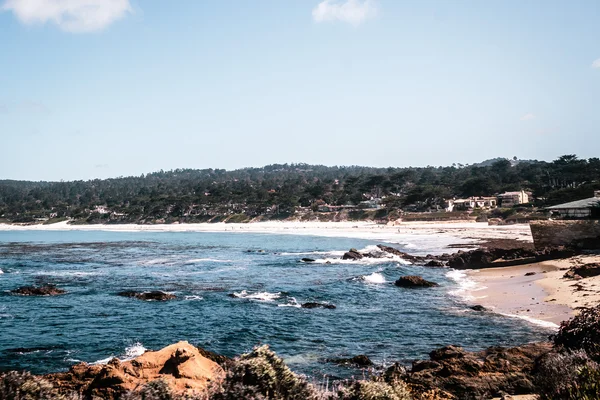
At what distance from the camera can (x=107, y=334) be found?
2275 cm

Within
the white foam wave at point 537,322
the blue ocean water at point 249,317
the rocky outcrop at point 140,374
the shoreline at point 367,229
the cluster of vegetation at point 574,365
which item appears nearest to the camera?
the cluster of vegetation at point 574,365

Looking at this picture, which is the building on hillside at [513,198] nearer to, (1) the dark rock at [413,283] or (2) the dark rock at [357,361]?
(1) the dark rock at [413,283]

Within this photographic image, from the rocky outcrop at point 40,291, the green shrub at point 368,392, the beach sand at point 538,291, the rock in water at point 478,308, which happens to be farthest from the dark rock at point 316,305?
the green shrub at point 368,392

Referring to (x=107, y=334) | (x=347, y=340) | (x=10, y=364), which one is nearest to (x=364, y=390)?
(x=347, y=340)

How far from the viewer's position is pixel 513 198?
109m

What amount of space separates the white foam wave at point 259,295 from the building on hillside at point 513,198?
87.0 meters

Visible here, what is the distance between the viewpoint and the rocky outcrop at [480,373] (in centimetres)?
A: 1258

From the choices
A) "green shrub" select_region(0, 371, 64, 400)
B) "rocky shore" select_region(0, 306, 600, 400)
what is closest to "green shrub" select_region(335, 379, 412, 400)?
"rocky shore" select_region(0, 306, 600, 400)

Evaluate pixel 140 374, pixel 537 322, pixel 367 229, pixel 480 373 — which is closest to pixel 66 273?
pixel 140 374

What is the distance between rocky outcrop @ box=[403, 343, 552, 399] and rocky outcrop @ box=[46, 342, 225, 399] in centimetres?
571

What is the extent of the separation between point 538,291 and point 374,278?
42.4 ft

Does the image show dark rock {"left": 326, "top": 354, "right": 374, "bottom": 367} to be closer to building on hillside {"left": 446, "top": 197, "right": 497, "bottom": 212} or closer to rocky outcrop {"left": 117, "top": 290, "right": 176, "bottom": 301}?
rocky outcrop {"left": 117, "top": 290, "right": 176, "bottom": 301}

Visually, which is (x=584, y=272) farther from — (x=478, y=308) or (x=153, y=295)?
(x=153, y=295)

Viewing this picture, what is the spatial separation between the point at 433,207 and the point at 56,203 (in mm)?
135737
